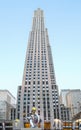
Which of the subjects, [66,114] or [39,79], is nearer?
[39,79]

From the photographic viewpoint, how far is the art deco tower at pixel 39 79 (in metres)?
145

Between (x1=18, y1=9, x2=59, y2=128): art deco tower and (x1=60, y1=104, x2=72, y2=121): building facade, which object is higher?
(x1=18, y1=9, x2=59, y2=128): art deco tower

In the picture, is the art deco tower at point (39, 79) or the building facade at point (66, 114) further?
the building facade at point (66, 114)

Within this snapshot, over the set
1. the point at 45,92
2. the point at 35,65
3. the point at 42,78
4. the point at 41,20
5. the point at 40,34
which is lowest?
the point at 45,92

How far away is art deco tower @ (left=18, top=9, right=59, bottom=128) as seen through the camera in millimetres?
145000

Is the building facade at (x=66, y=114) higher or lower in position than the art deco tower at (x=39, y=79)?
lower

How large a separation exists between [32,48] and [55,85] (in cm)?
3641

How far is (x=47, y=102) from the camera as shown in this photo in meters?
147

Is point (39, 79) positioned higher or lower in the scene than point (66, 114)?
higher

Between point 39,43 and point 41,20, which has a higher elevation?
point 41,20

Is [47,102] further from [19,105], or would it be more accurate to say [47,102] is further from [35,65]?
[35,65]

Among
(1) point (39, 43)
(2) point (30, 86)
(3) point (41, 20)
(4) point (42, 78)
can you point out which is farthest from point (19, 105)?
(3) point (41, 20)

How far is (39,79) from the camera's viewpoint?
511 feet

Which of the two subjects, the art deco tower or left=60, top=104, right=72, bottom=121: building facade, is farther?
left=60, top=104, right=72, bottom=121: building facade
